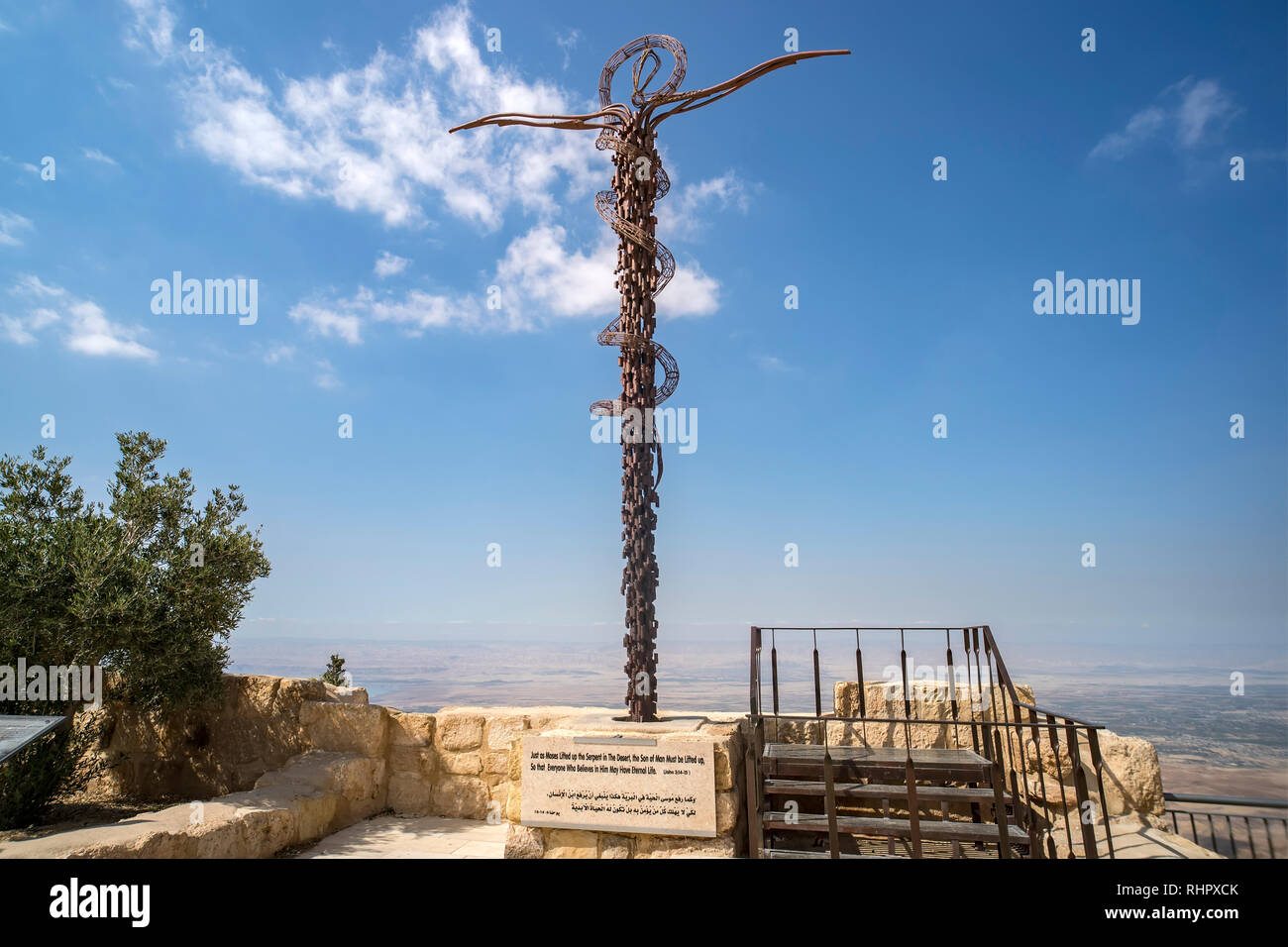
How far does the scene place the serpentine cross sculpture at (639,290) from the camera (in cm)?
729

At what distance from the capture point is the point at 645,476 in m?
7.48

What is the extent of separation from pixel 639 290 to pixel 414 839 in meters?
6.35

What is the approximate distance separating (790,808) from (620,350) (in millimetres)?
4901

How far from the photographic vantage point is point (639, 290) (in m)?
7.73

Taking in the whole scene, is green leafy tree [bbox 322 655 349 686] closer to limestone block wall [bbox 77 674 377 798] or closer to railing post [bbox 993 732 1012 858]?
limestone block wall [bbox 77 674 377 798]

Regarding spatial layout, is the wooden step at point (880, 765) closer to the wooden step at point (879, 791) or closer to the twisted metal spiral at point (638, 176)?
the wooden step at point (879, 791)

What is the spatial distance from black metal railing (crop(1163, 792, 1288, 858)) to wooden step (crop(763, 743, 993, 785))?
90.1 inches

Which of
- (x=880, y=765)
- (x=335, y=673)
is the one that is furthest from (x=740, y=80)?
(x=335, y=673)

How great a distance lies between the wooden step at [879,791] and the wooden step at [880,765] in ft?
0.39

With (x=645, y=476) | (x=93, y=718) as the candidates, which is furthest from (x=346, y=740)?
(x=645, y=476)
